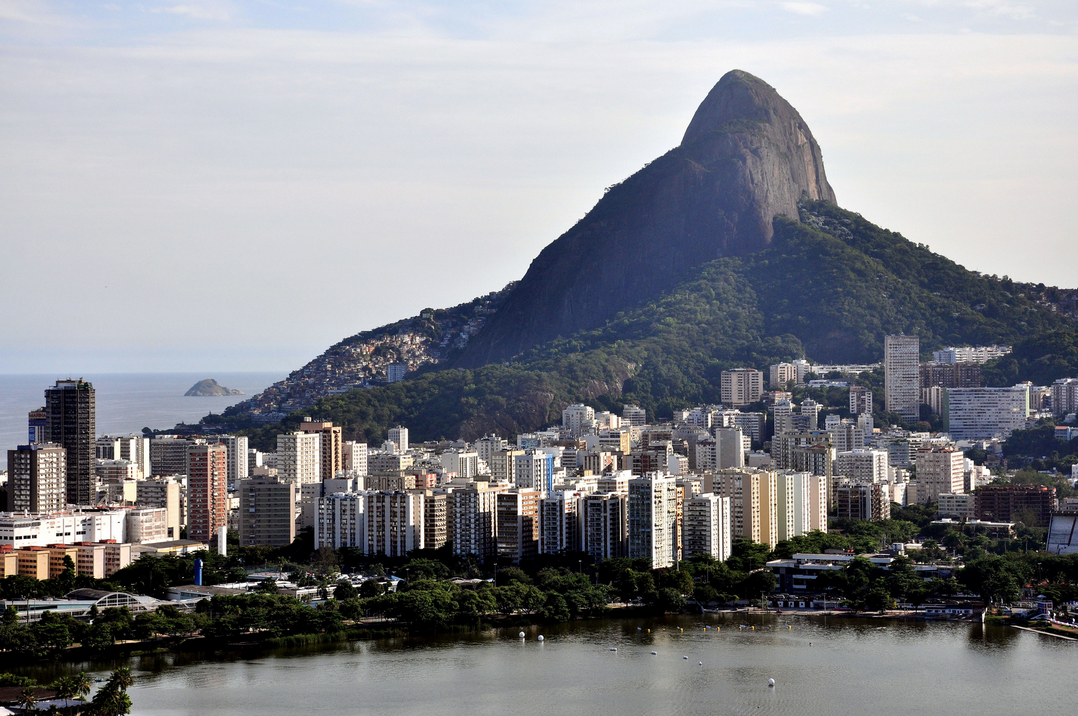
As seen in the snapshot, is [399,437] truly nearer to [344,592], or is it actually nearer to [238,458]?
[238,458]

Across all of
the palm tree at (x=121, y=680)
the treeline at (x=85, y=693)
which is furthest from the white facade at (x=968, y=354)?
the treeline at (x=85, y=693)

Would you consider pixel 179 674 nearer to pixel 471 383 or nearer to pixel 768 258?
pixel 471 383

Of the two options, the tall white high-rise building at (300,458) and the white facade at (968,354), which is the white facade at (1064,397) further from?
the tall white high-rise building at (300,458)

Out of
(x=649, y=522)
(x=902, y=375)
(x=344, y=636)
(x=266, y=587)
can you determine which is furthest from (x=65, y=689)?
(x=902, y=375)

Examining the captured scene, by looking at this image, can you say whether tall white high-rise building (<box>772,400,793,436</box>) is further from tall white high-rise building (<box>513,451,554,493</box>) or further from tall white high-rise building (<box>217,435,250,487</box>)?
tall white high-rise building (<box>217,435,250,487</box>)

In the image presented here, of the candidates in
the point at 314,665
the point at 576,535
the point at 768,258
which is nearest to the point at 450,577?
the point at 576,535

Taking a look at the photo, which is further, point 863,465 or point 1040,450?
point 1040,450
